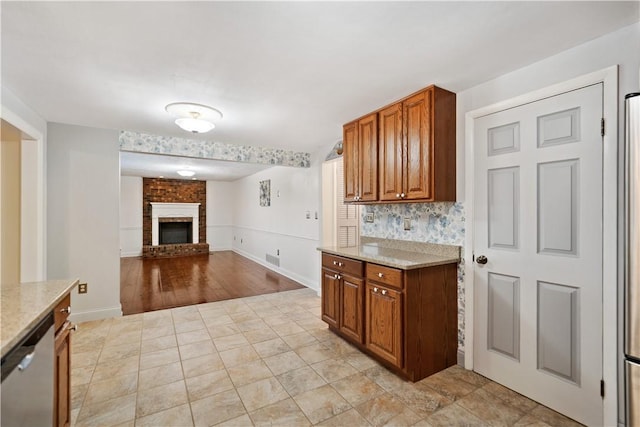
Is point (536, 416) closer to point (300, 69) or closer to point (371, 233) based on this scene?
point (371, 233)

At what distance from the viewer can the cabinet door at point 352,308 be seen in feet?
8.75

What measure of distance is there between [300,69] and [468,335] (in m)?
2.44

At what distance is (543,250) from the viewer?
2.00 metres

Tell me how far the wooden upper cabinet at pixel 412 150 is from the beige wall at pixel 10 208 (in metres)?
3.48

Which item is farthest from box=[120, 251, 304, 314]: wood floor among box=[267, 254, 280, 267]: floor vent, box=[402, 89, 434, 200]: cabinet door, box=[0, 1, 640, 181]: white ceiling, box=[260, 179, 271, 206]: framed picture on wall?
box=[402, 89, 434, 200]: cabinet door

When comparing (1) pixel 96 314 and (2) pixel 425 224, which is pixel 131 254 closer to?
(1) pixel 96 314

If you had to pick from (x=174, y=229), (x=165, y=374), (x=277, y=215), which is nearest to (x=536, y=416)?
(x=165, y=374)

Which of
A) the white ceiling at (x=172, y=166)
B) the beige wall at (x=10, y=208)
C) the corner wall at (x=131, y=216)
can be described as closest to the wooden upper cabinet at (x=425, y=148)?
the white ceiling at (x=172, y=166)

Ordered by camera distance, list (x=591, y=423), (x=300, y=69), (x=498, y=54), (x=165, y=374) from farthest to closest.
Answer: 1. (x=165, y=374)
2. (x=300, y=69)
3. (x=498, y=54)
4. (x=591, y=423)

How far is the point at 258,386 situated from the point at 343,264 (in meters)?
1.25

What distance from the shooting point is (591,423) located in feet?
5.78

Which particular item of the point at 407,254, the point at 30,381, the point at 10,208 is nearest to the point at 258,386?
the point at 30,381

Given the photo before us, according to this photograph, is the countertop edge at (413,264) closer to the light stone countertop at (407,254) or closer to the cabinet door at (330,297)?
the light stone countertop at (407,254)

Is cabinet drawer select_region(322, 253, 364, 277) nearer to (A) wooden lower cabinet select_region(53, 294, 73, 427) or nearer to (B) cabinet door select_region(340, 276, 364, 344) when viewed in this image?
(B) cabinet door select_region(340, 276, 364, 344)
